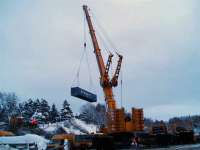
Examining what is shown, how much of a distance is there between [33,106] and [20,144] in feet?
452

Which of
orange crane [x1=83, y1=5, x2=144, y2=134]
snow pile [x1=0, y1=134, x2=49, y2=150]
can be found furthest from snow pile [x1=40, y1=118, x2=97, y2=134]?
snow pile [x1=0, y1=134, x2=49, y2=150]

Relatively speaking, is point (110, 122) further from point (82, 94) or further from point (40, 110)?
point (40, 110)

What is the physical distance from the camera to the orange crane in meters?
54.3

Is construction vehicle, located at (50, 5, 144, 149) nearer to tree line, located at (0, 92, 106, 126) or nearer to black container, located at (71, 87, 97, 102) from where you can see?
black container, located at (71, 87, 97, 102)

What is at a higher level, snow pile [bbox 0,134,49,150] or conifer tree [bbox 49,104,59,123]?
conifer tree [bbox 49,104,59,123]

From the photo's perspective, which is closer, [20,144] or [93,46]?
[20,144]

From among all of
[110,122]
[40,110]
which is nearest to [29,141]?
[110,122]

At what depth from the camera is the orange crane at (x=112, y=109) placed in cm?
5428

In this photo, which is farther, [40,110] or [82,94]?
[40,110]

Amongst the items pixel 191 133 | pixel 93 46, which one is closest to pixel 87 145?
pixel 191 133

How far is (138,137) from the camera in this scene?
2098 inches

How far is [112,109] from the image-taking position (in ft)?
193

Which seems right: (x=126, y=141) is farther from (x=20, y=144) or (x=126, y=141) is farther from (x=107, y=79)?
(x=20, y=144)

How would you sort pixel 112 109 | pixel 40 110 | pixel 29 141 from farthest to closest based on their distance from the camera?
1. pixel 40 110
2. pixel 112 109
3. pixel 29 141
